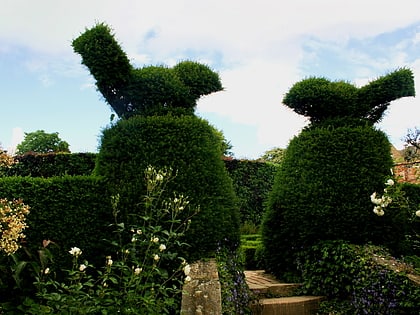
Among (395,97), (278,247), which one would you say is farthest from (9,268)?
(395,97)

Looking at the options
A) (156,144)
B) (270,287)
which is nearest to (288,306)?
(270,287)

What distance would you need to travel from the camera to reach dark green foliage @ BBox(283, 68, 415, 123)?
7180 millimetres

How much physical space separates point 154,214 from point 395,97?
14.3ft

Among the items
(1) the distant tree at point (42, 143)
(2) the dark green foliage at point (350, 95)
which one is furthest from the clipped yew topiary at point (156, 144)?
(1) the distant tree at point (42, 143)

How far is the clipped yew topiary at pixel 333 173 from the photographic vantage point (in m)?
6.39

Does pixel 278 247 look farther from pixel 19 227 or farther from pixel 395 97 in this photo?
pixel 19 227

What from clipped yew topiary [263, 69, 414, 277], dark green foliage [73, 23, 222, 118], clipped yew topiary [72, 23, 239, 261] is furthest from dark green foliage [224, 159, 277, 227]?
clipped yew topiary [72, 23, 239, 261]

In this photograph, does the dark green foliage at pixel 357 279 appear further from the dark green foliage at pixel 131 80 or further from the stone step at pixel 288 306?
the dark green foliage at pixel 131 80

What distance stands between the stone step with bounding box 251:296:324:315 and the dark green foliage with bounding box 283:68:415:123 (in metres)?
2.86

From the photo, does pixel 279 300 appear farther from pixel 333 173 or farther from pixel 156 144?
pixel 156 144

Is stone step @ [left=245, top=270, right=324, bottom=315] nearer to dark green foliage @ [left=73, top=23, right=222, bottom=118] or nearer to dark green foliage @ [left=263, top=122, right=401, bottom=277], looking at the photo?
dark green foliage @ [left=263, top=122, right=401, bottom=277]

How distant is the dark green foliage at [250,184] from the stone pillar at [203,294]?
817cm

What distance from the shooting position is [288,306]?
5645 millimetres

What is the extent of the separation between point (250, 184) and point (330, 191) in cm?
747
